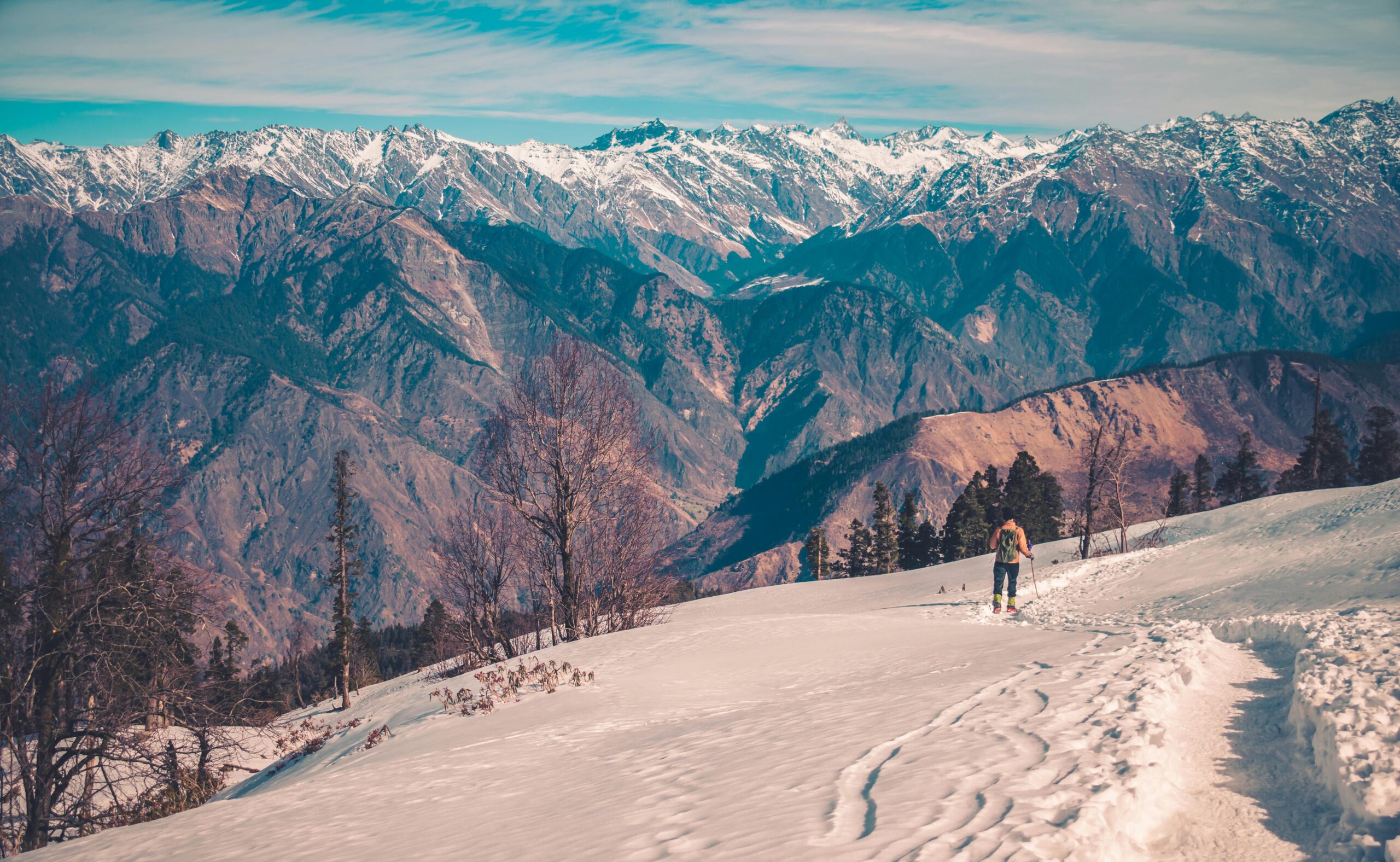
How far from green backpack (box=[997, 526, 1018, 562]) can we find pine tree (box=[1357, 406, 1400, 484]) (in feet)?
196

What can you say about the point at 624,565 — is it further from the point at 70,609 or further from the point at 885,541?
the point at 885,541

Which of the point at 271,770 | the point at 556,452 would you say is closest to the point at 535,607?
the point at 556,452

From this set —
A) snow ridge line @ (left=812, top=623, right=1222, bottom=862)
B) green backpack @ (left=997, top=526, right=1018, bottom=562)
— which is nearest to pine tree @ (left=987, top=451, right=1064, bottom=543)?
green backpack @ (left=997, top=526, right=1018, bottom=562)

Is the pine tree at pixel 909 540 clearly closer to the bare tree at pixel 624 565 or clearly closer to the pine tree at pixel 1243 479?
the pine tree at pixel 1243 479

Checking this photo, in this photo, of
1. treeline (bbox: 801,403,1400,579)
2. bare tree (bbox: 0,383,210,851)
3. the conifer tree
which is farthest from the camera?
the conifer tree

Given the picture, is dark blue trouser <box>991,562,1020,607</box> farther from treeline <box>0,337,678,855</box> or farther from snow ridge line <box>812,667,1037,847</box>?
treeline <box>0,337,678,855</box>

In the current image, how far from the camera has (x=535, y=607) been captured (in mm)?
30125

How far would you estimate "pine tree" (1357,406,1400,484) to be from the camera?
64.9 metres

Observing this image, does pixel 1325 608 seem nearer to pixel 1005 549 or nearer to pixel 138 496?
pixel 1005 549

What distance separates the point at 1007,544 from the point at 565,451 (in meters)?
12.4

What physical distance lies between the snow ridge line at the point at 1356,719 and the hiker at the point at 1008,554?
8580 mm

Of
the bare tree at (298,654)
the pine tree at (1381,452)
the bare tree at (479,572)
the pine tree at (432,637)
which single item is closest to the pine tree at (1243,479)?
the pine tree at (1381,452)

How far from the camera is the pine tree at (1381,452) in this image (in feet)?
213

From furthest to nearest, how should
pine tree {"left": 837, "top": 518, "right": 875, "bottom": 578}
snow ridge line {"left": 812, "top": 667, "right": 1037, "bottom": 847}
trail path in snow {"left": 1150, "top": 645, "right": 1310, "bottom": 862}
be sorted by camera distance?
1. pine tree {"left": 837, "top": 518, "right": 875, "bottom": 578}
2. snow ridge line {"left": 812, "top": 667, "right": 1037, "bottom": 847}
3. trail path in snow {"left": 1150, "top": 645, "right": 1310, "bottom": 862}
